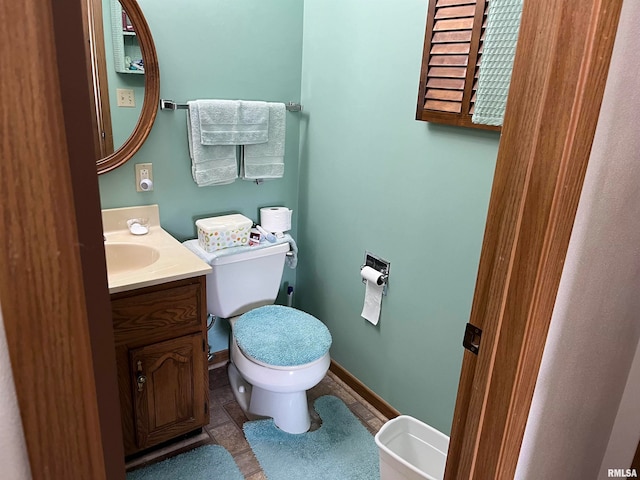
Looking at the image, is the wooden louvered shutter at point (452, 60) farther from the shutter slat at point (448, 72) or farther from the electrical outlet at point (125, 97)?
the electrical outlet at point (125, 97)

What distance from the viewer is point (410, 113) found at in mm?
1802

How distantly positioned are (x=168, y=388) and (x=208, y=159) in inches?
38.4

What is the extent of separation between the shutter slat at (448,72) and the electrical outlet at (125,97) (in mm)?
1166

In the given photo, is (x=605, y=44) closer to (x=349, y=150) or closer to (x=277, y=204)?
(x=349, y=150)

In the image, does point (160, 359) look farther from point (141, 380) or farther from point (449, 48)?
point (449, 48)

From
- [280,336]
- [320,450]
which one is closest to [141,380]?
[280,336]

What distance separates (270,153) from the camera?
88.6 inches

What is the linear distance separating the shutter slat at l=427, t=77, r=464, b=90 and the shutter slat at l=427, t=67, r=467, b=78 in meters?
0.01

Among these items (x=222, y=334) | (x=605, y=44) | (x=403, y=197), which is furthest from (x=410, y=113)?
(x=222, y=334)

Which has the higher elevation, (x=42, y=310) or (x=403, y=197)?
(x=42, y=310)

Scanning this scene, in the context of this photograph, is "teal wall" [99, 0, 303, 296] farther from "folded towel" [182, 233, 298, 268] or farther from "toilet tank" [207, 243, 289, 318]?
"toilet tank" [207, 243, 289, 318]

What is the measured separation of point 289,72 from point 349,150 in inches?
20.4

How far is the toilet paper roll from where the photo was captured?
6.66 feet

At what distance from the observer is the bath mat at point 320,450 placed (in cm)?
185
